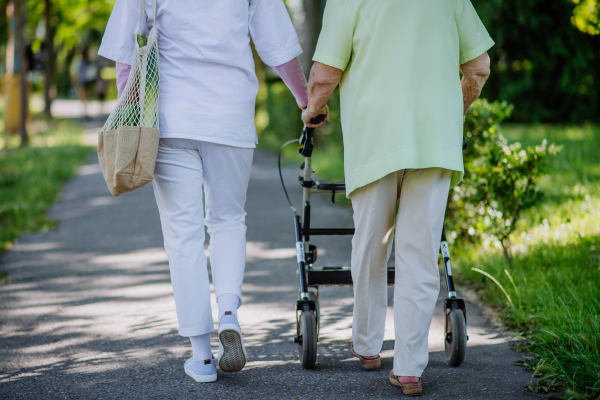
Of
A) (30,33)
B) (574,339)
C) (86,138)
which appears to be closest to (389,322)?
(574,339)

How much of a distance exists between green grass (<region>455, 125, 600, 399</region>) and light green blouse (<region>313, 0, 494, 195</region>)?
1042mm

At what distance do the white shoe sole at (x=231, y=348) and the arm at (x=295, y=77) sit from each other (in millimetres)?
1178

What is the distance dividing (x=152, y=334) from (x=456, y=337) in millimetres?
1821

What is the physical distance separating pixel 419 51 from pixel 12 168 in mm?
8765

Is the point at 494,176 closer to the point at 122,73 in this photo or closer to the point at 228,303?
the point at 228,303

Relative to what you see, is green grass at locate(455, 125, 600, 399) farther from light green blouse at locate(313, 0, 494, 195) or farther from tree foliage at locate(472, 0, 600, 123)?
tree foliage at locate(472, 0, 600, 123)

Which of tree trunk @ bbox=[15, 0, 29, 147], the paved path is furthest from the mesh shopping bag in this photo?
tree trunk @ bbox=[15, 0, 29, 147]

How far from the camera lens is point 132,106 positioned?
2795 millimetres

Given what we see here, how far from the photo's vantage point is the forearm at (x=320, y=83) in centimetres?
277

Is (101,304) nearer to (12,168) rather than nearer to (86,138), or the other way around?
(12,168)

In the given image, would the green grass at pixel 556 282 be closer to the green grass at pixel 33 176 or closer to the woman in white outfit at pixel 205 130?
the woman in white outfit at pixel 205 130

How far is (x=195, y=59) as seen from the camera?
2824 mm

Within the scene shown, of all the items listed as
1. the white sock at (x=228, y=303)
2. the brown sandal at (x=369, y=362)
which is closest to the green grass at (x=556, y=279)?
the brown sandal at (x=369, y=362)

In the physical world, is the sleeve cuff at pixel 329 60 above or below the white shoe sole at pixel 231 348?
above
